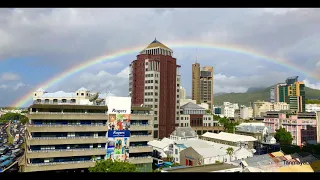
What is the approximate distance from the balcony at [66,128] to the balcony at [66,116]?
0.46m

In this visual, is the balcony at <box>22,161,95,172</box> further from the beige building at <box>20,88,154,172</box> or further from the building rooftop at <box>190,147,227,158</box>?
the building rooftop at <box>190,147,227,158</box>

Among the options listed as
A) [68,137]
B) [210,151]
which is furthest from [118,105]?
[210,151]

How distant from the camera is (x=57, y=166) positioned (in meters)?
14.4

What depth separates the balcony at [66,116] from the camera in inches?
559

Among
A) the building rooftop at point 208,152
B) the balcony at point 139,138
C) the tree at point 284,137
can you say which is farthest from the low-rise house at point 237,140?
the balcony at point 139,138

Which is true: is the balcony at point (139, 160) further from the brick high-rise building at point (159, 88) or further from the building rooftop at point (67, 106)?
the brick high-rise building at point (159, 88)

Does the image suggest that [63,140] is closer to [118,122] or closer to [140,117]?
[118,122]

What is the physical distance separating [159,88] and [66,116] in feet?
63.7

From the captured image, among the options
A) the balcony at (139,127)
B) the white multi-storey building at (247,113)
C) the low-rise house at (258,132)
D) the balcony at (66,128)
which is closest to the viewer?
the balcony at (66,128)

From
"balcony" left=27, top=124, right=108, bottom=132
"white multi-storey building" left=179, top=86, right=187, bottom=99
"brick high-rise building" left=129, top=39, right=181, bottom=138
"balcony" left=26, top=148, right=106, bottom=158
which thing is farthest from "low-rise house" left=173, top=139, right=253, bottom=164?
"white multi-storey building" left=179, top=86, right=187, bottom=99

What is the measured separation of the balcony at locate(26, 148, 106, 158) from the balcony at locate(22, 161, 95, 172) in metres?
0.46

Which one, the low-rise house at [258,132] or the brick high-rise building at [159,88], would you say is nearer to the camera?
the low-rise house at [258,132]
